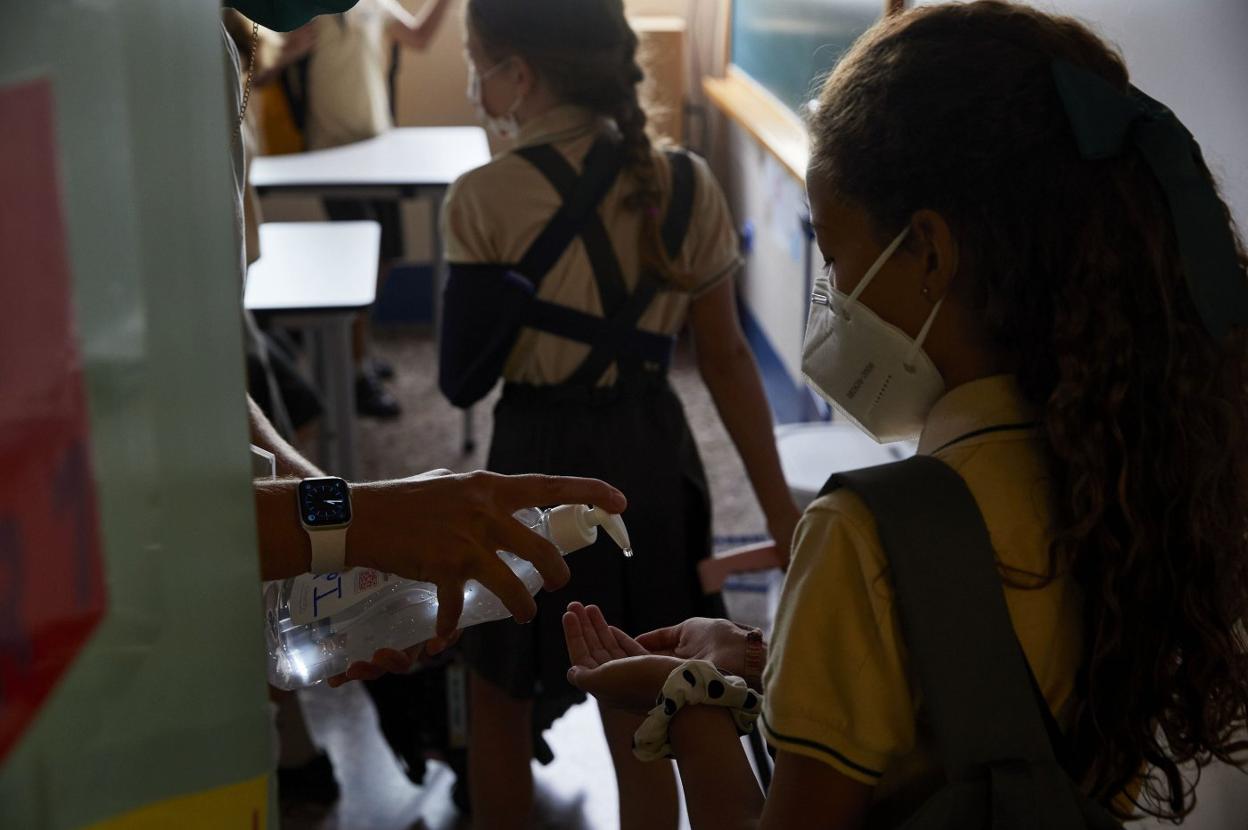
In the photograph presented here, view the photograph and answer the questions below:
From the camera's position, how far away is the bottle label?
101 cm

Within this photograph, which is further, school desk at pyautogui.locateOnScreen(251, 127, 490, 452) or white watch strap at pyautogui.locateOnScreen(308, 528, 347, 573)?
school desk at pyautogui.locateOnScreen(251, 127, 490, 452)

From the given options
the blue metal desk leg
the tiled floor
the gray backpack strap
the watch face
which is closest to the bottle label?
the watch face

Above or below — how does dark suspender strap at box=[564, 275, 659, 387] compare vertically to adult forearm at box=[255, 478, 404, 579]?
below

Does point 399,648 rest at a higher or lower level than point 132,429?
lower

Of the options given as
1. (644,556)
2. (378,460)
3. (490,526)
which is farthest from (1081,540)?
(378,460)

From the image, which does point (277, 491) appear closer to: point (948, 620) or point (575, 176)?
point (948, 620)

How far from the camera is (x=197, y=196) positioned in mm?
526

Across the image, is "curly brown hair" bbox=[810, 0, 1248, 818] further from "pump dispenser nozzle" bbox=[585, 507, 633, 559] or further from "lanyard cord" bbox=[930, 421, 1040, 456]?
"pump dispenser nozzle" bbox=[585, 507, 633, 559]

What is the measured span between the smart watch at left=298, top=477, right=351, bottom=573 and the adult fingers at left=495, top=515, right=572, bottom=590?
0.36 ft

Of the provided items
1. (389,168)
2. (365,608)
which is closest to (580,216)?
(365,608)

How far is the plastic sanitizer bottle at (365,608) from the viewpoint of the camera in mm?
1008

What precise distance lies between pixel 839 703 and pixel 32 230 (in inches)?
24.4

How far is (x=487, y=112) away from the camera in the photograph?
204 centimetres

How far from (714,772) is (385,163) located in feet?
9.96
